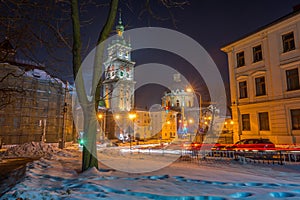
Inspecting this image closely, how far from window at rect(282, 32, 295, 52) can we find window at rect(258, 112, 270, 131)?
6967 mm

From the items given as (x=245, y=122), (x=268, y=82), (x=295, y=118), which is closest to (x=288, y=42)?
(x=268, y=82)

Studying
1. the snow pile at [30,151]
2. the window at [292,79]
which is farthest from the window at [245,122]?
the snow pile at [30,151]

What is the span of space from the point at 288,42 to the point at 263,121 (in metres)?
8.50

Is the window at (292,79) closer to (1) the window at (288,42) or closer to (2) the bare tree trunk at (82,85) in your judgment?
(1) the window at (288,42)

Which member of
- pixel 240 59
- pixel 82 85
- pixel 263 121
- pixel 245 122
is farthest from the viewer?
pixel 240 59

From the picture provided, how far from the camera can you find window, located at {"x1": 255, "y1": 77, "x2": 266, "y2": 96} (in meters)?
22.8

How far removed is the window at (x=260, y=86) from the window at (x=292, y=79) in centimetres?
251

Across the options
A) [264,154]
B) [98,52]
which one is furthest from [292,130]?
[98,52]

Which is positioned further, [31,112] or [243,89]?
[31,112]

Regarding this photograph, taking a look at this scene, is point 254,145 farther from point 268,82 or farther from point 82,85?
point 82,85

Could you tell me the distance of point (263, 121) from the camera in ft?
73.4

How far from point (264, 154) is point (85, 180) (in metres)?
11.8

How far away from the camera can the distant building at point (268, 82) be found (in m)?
19.8

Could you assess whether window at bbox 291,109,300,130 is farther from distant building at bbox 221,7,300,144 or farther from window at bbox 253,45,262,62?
window at bbox 253,45,262,62
